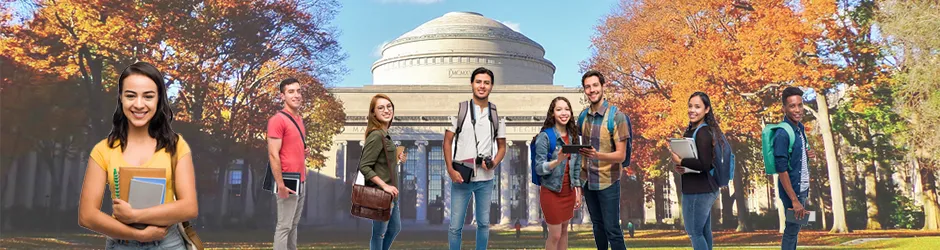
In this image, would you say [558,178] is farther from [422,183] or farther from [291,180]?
Result: [422,183]

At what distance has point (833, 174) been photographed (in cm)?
2112

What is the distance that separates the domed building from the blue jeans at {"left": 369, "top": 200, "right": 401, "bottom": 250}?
32095 millimetres

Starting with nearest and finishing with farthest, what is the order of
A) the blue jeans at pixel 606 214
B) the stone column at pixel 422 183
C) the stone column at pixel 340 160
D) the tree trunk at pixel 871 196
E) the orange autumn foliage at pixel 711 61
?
1. the blue jeans at pixel 606 214
2. the orange autumn foliage at pixel 711 61
3. the tree trunk at pixel 871 196
4. the stone column at pixel 340 160
5. the stone column at pixel 422 183

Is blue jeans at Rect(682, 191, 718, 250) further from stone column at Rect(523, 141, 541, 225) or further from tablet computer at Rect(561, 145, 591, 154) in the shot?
stone column at Rect(523, 141, 541, 225)

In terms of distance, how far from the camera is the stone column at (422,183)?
4713 cm

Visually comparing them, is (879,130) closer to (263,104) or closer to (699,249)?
(699,249)

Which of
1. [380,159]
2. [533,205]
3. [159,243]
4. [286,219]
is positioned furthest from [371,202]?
[533,205]

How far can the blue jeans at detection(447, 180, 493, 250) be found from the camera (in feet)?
23.5

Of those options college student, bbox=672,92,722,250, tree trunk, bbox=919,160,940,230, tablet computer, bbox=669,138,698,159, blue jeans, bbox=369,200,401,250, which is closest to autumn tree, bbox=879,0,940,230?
tree trunk, bbox=919,160,940,230

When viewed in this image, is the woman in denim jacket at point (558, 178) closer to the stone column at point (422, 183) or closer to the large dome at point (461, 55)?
the stone column at point (422, 183)

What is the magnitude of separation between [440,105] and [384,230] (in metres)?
39.1

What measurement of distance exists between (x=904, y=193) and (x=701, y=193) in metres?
21.7

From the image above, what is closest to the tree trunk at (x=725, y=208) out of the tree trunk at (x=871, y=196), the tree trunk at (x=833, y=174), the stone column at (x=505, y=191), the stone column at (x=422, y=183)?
the tree trunk at (x=871, y=196)

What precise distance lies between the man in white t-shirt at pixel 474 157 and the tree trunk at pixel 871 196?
2091 centimetres
